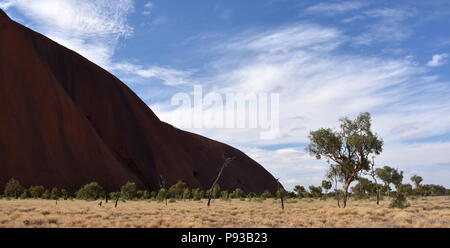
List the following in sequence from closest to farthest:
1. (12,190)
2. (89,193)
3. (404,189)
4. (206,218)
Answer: (206,218) < (12,190) < (89,193) < (404,189)

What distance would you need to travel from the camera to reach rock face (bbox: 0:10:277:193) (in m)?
48.0

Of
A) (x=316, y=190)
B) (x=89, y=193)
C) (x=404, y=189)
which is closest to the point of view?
(x=89, y=193)

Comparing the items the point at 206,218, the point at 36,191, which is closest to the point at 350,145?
the point at 206,218

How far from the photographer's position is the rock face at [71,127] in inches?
1889

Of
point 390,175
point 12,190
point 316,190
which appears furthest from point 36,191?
point 316,190

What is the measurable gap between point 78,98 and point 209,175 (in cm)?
3596

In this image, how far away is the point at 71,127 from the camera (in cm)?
5450

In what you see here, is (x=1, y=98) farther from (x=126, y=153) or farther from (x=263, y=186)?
(x=263, y=186)

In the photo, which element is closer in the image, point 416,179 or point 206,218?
point 206,218

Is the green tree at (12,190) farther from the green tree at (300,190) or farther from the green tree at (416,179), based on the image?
the green tree at (416,179)

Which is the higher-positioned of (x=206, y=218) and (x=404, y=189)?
(x=404, y=189)

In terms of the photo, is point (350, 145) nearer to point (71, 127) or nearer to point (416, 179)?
point (71, 127)

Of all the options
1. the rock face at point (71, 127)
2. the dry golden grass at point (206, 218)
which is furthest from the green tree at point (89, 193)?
the dry golden grass at point (206, 218)

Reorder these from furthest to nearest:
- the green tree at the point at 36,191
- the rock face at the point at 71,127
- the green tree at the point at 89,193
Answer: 1. the rock face at the point at 71,127
2. the green tree at the point at 89,193
3. the green tree at the point at 36,191
